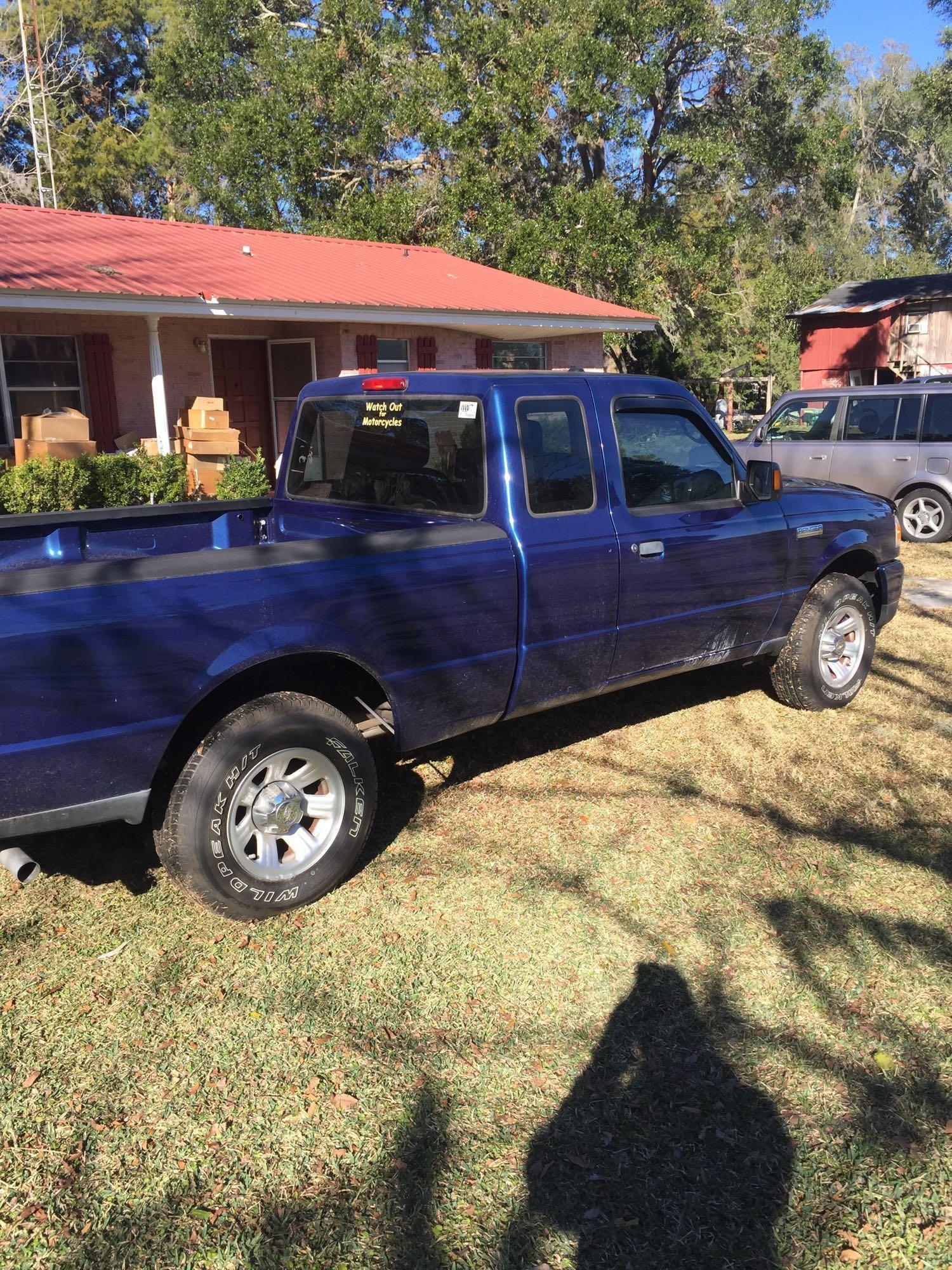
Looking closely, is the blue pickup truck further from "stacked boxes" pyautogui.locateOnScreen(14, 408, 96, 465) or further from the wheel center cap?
"stacked boxes" pyautogui.locateOnScreen(14, 408, 96, 465)

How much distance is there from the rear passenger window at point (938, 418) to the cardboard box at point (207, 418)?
868 centimetres

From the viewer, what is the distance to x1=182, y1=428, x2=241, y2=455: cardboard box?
45.1ft

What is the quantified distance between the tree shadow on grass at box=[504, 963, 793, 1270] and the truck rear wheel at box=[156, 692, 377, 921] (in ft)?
4.04

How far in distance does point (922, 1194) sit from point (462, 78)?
80.2 ft

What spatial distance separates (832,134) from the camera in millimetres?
28484

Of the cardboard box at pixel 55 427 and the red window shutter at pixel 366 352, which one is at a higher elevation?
the red window shutter at pixel 366 352

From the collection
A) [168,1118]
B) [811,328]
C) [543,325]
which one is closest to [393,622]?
[168,1118]

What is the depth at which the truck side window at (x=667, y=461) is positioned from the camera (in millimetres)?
4715

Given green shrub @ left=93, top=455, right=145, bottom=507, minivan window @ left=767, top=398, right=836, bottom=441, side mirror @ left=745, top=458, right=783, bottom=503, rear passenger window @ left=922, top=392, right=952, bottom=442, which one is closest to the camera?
side mirror @ left=745, top=458, right=783, bottom=503

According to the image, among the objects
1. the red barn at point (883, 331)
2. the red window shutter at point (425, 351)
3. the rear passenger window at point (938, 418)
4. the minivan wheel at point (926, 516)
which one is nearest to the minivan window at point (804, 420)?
the rear passenger window at point (938, 418)

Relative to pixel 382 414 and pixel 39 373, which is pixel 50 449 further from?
pixel 382 414

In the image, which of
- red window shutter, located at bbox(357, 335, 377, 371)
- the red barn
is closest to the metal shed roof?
the red barn

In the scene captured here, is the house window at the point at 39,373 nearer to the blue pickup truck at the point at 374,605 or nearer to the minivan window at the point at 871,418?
the blue pickup truck at the point at 374,605

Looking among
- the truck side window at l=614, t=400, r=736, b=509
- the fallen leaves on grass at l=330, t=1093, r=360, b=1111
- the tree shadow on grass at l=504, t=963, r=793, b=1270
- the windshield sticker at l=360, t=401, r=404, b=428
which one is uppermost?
the windshield sticker at l=360, t=401, r=404, b=428
